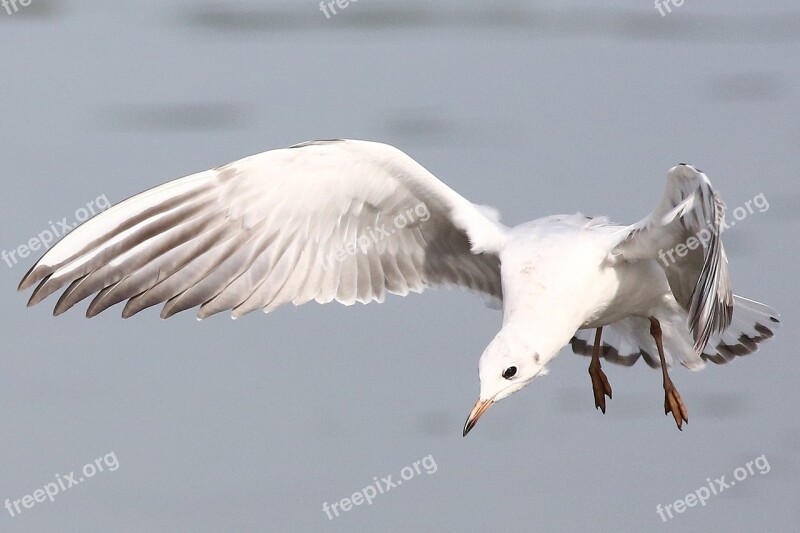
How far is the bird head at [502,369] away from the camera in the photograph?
19.1 ft

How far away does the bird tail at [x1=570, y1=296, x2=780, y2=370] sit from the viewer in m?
7.43

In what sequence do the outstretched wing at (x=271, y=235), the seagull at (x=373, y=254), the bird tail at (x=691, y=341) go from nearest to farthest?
the seagull at (x=373, y=254), the outstretched wing at (x=271, y=235), the bird tail at (x=691, y=341)

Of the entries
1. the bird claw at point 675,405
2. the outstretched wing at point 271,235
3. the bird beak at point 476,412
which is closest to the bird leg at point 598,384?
the bird claw at point 675,405

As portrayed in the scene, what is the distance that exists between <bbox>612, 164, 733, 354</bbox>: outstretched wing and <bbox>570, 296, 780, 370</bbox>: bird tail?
0.83m

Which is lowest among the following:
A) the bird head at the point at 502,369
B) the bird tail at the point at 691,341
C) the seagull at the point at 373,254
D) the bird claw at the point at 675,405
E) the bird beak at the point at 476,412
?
the bird claw at the point at 675,405

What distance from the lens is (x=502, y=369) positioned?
5844 mm

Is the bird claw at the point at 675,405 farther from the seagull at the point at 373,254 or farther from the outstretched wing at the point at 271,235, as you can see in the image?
the outstretched wing at the point at 271,235

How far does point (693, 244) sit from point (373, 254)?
4.91ft

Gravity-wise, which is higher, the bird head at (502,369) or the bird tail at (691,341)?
the bird head at (502,369)

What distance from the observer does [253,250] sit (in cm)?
677

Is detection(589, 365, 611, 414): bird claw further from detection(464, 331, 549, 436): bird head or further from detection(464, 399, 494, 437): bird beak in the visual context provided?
detection(464, 399, 494, 437): bird beak

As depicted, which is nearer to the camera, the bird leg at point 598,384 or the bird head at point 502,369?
the bird head at point 502,369

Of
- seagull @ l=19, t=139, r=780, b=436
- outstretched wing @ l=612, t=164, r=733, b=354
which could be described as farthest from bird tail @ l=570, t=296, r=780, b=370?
outstretched wing @ l=612, t=164, r=733, b=354

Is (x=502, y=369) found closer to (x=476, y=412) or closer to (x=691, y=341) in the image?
(x=476, y=412)
